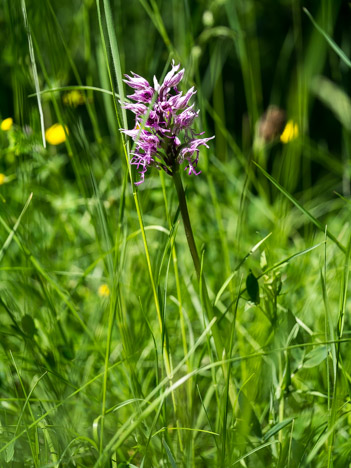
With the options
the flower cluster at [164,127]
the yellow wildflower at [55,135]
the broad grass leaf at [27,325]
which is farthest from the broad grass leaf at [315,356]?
the yellow wildflower at [55,135]

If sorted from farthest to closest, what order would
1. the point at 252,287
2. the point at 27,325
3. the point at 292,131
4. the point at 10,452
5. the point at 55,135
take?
1. the point at 55,135
2. the point at 292,131
3. the point at 27,325
4. the point at 252,287
5. the point at 10,452

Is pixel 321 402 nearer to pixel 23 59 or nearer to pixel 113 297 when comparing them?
pixel 113 297

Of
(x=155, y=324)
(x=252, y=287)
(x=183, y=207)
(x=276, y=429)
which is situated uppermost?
(x=183, y=207)

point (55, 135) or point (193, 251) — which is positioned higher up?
point (193, 251)

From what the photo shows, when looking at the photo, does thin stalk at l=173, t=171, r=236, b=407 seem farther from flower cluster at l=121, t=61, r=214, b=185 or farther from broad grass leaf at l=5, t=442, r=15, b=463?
broad grass leaf at l=5, t=442, r=15, b=463

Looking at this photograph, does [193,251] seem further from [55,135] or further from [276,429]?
[55,135]

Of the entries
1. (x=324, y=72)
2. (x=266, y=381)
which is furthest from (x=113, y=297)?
(x=324, y=72)

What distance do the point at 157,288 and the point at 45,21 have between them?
0.53m

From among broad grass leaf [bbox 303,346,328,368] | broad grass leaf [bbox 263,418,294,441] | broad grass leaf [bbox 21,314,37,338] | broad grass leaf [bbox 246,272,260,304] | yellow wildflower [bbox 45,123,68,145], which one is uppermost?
broad grass leaf [bbox 246,272,260,304]

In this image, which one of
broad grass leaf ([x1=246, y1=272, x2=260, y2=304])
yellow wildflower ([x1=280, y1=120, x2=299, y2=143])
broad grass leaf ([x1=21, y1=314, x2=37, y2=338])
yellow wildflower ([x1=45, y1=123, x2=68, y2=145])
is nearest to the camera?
broad grass leaf ([x1=246, y1=272, x2=260, y2=304])

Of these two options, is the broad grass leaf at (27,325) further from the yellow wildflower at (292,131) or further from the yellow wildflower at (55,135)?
the yellow wildflower at (55,135)

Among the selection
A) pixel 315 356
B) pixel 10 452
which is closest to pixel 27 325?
pixel 10 452

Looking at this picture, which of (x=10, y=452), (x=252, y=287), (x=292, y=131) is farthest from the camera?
(x=292, y=131)

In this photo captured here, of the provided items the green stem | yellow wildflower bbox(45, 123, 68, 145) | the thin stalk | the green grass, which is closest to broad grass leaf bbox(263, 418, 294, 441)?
the green grass
